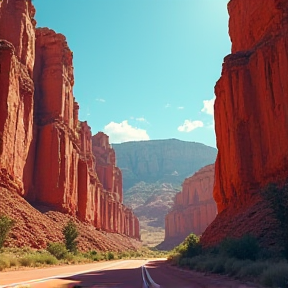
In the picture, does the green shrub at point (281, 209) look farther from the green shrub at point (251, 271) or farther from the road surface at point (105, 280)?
the road surface at point (105, 280)

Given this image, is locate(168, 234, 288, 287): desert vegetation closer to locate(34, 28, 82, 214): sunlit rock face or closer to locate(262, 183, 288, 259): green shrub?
locate(262, 183, 288, 259): green shrub

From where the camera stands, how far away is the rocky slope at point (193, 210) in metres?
116

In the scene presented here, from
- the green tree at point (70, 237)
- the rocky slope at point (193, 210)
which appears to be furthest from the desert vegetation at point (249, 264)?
the rocky slope at point (193, 210)

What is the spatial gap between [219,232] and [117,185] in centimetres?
9456

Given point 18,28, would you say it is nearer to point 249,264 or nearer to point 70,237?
point 70,237

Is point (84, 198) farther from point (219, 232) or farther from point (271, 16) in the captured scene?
point (271, 16)

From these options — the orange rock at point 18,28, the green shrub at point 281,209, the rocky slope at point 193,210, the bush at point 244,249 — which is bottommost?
the bush at point 244,249

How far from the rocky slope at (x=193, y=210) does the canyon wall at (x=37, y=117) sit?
62.6 meters

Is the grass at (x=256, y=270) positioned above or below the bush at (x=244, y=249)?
below

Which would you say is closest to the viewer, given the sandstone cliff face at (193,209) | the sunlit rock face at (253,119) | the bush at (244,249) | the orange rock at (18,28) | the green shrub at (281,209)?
the green shrub at (281,209)

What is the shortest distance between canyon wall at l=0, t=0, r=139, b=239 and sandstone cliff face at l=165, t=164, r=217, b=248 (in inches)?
2466

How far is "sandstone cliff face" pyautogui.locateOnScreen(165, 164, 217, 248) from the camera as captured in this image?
11631 centimetres

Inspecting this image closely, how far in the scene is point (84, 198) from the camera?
61.3 metres

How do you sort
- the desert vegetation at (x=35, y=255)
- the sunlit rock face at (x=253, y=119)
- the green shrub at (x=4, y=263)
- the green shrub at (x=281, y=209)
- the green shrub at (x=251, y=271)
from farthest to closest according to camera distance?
1. the sunlit rock face at (x=253, y=119)
2. the desert vegetation at (x=35, y=255)
3. the green shrub at (x=4, y=263)
4. the green shrub at (x=281, y=209)
5. the green shrub at (x=251, y=271)
